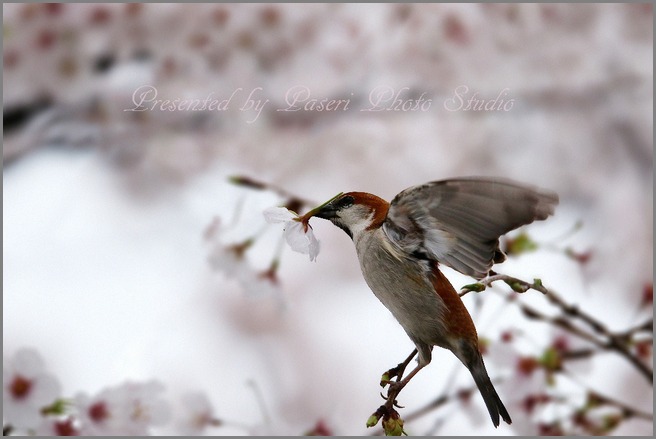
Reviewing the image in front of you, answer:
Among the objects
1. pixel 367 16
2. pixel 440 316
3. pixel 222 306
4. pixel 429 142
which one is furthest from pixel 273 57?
pixel 440 316

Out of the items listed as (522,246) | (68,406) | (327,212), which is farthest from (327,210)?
(68,406)

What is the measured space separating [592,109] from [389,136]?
20.4 inches

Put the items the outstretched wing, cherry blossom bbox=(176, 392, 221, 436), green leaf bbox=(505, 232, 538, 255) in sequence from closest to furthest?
the outstretched wing < green leaf bbox=(505, 232, 538, 255) < cherry blossom bbox=(176, 392, 221, 436)

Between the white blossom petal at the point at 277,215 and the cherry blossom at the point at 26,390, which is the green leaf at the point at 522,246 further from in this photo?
the cherry blossom at the point at 26,390

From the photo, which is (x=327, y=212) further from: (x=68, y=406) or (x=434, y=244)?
(x=68, y=406)

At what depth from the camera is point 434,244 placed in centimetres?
23

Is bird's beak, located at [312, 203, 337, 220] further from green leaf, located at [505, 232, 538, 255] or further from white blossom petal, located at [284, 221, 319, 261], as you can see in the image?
green leaf, located at [505, 232, 538, 255]

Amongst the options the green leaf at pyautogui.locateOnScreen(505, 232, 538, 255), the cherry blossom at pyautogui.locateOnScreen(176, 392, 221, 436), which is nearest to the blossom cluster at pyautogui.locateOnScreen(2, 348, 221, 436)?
the cherry blossom at pyautogui.locateOnScreen(176, 392, 221, 436)

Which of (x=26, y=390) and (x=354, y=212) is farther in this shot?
(x=26, y=390)

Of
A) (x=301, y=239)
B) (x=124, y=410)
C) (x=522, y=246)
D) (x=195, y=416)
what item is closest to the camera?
(x=301, y=239)

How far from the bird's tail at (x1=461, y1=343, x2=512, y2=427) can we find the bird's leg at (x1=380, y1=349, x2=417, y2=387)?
3 centimetres

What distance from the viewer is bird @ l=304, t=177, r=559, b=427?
19cm

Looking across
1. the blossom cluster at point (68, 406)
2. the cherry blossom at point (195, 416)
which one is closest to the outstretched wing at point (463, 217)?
the blossom cluster at point (68, 406)

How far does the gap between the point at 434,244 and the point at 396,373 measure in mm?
52
